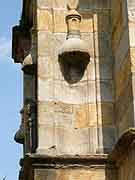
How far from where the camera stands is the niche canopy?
9.47 m

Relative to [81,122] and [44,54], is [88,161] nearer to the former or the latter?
[81,122]

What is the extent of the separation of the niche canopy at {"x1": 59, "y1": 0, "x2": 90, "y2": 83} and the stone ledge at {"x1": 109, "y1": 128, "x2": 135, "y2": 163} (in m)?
1.52

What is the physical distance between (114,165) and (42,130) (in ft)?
3.52

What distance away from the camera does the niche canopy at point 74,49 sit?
373 inches

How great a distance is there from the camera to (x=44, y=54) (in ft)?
31.0

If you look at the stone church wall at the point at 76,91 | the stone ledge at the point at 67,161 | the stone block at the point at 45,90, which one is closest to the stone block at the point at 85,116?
the stone church wall at the point at 76,91

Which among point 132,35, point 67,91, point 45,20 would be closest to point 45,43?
point 45,20

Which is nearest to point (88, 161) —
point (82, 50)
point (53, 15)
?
point (82, 50)

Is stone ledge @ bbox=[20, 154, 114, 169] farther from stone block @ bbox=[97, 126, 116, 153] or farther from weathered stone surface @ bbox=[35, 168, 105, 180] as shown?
stone block @ bbox=[97, 126, 116, 153]

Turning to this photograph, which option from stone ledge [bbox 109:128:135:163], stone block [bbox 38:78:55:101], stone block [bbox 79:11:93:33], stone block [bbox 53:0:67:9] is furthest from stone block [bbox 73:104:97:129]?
stone block [bbox 53:0:67:9]

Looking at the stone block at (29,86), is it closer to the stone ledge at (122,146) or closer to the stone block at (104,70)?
the stone block at (104,70)

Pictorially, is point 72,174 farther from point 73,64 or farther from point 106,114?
point 73,64

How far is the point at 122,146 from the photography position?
8.22m

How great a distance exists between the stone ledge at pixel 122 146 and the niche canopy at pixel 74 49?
152 centimetres
